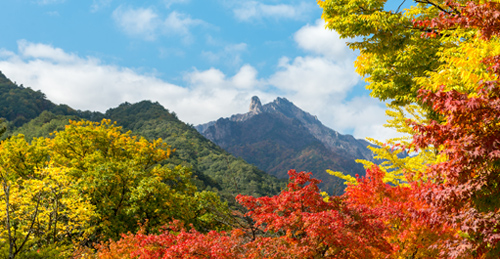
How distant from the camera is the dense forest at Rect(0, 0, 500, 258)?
4.59 m

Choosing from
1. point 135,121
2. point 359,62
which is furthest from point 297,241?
point 135,121

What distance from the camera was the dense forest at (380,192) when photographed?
4.59m

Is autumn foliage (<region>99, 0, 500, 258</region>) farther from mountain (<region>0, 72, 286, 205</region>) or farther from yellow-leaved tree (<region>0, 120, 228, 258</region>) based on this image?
mountain (<region>0, 72, 286, 205</region>)

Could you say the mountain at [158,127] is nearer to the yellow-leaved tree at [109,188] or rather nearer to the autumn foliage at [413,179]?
the yellow-leaved tree at [109,188]

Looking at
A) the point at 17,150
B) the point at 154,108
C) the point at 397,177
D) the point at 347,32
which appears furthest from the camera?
the point at 154,108

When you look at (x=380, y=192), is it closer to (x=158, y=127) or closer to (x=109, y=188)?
(x=109, y=188)

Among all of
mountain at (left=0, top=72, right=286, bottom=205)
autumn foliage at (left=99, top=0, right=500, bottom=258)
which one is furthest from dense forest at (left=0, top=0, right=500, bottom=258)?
mountain at (left=0, top=72, right=286, bottom=205)

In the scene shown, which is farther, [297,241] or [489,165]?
[297,241]

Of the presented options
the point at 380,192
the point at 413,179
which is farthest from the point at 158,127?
the point at 413,179

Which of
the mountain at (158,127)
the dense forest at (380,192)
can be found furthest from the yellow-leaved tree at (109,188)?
the mountain at (158,127)

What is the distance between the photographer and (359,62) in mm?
10398

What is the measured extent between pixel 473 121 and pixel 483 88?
476 millimetres

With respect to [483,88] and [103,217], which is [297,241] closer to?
[483,88]

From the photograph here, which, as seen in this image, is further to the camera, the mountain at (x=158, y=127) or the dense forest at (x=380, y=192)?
the mountain at (x=158, y=127)
